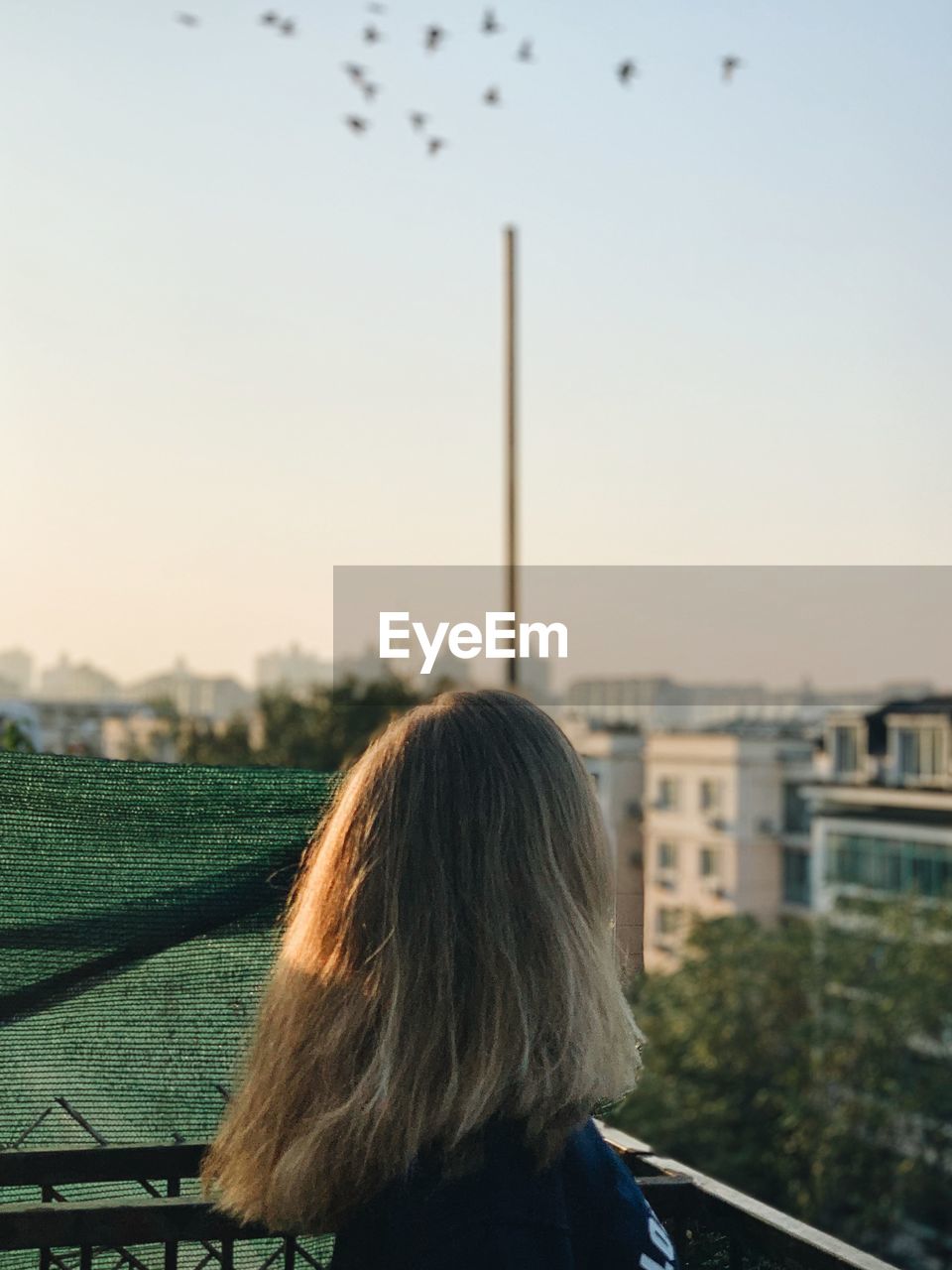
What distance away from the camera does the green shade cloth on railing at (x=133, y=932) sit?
258cm

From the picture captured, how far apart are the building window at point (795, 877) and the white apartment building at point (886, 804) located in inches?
242

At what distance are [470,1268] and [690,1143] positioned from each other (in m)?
31.4

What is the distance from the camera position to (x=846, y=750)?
166 feet

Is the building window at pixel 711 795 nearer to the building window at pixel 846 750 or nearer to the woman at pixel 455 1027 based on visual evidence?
the building window at pixel 846 750

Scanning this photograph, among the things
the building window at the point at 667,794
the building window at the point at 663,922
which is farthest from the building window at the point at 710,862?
the building window at the point at 663,922

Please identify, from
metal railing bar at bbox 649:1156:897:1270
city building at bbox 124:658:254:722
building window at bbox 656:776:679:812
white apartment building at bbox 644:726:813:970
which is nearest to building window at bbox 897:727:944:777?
white apartment building at bbox 644:726:813:970

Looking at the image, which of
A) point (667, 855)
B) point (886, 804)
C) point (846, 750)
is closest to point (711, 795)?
point (667, 855)

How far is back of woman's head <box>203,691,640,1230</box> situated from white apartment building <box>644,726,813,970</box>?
54.7m

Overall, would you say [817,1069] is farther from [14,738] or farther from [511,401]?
[14,738]

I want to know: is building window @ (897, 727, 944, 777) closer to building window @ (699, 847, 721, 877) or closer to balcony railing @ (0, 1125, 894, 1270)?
building window @ (699, 847, 721, 877)

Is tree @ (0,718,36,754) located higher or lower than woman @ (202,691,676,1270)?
higher

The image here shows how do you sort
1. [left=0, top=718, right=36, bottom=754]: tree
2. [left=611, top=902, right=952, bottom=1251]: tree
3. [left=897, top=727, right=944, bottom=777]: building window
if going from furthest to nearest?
[left=897, top=727, right=944, bottom=777]: building window
[left=611, top=902, right=952, bottom=1251]: tree
[left=0, top=718, right=36, bottom=754]: tree

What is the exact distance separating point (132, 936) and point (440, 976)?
108cm

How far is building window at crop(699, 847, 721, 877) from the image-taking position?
58.7 m
